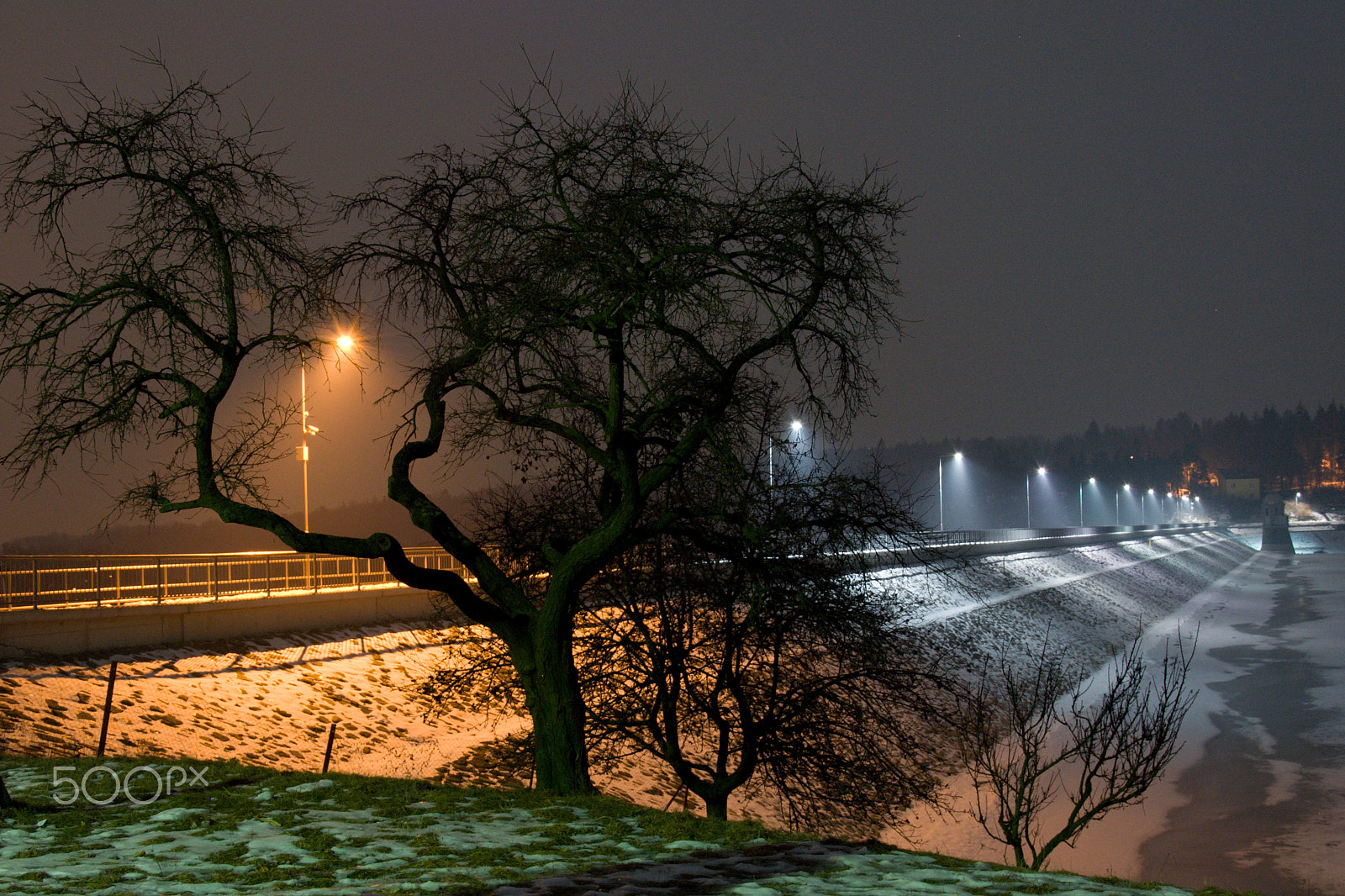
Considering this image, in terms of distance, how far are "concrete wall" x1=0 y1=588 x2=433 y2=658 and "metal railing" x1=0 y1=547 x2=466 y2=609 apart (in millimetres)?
640

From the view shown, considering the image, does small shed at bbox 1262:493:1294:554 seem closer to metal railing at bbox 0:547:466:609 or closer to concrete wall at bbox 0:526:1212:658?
concrete wall at bbox 0:526:1212:658

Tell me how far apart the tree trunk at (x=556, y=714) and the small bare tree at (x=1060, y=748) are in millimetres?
5000

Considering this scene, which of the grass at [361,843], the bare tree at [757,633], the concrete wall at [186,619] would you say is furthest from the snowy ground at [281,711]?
the bare tree at [757,633]

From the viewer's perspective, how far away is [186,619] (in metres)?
22.7

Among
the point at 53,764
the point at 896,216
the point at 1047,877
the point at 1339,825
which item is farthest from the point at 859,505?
the point at 1339,825

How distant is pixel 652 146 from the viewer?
34.2 feet

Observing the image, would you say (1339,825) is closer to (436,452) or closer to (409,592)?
(436,452)

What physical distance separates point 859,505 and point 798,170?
4.04m

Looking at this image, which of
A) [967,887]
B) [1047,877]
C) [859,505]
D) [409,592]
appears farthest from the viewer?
[409,592]

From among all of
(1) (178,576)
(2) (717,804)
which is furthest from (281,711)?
(2) (717,804)

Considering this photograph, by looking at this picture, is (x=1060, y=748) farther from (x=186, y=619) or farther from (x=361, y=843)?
(x=361, y=843)

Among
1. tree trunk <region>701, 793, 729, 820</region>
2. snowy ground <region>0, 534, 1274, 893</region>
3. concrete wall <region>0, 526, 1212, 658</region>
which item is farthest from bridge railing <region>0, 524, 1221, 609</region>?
tree trunk <region>701, 793, 729, 820</region>

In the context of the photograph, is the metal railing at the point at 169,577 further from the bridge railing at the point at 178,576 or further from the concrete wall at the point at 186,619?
the concrete wall at the point at 186,619

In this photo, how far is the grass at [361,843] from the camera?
7094mm
